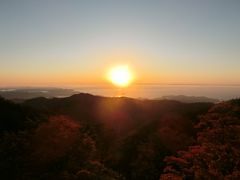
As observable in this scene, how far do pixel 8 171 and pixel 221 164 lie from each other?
17.6 m

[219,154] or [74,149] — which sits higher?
[219,154]

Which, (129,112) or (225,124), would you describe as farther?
(129,112)

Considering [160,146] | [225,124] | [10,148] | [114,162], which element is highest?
[225,124]

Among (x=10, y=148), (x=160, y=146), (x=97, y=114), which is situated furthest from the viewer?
(x=97, y=114)

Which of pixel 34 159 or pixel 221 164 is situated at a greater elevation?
pixel 221 164

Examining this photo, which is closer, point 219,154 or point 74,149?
point 219,154

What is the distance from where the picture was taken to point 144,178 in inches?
1561

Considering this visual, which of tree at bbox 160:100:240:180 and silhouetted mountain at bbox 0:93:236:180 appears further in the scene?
silhouetted mountain at bbox 0:93:236:180

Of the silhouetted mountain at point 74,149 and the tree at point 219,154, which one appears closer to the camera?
the tree at point 219,154

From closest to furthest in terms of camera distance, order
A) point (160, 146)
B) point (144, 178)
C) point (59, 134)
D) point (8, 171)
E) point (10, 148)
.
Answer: point (8, 171), point (10, 148), point (59, 134), point (144, 178), point (160, 146)

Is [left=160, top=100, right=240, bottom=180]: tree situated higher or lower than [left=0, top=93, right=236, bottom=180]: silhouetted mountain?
higher

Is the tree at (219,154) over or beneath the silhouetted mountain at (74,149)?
over

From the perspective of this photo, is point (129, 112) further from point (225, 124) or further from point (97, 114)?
point (225, 124)

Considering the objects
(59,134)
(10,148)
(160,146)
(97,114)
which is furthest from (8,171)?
(97,114)
